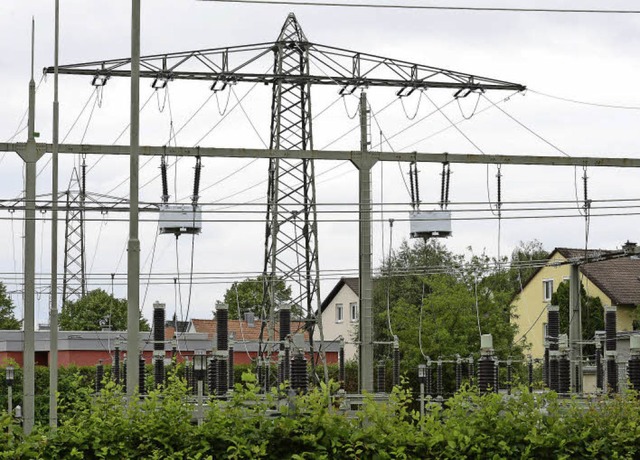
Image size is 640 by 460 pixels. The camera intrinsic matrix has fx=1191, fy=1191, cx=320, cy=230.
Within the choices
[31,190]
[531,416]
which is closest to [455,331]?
[31,190]

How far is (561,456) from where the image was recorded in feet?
37.9

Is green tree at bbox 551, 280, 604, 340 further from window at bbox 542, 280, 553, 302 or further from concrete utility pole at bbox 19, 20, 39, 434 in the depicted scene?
concrete utility pole at bbox 19, 20, 39, 434

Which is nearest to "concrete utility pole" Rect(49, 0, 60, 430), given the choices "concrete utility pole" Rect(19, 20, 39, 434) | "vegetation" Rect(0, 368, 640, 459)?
"concrete utility pole" Rect(19, 20, 39, 434)

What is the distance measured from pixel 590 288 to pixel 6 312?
34.5 meters

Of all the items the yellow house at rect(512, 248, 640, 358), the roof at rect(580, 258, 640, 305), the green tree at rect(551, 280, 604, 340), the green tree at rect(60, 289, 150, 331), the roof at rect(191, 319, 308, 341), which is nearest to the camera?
the green tree at rect(551, 280, 604, 340)

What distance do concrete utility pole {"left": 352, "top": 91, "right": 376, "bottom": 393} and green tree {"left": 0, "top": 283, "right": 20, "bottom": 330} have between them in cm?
5117

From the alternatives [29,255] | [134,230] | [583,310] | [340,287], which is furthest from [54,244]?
[340,287]

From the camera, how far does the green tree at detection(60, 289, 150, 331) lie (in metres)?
65.8

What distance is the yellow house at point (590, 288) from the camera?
5969cm

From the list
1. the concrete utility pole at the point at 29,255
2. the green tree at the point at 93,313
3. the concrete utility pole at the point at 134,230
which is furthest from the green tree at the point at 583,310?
the concrete utility pole at the point at 134,230

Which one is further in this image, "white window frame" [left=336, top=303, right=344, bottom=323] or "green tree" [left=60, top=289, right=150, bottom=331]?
"white window frame" [left=336, top=303, right=344, bottom=323]

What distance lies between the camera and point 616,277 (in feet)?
204

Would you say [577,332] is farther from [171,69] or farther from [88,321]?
[88,321]

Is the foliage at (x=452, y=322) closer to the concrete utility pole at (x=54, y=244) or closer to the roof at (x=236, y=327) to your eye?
the roof at (x=236, y=327)
